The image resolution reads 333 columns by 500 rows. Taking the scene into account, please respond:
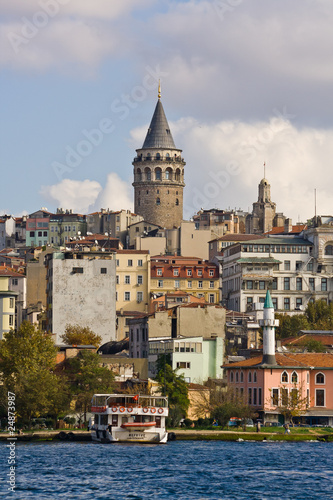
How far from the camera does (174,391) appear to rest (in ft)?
344

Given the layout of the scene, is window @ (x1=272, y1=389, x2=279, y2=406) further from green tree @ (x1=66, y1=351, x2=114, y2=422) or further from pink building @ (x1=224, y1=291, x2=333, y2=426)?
green tree @ (x1=66, y1=351, x2=114, y2=422)

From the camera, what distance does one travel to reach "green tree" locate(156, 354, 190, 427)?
102m

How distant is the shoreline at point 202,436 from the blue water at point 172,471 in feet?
8.01

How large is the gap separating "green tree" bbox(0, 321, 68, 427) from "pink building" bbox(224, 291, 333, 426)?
54.6ft

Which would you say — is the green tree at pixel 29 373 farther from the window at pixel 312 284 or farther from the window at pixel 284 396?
the window at pixel 312 284

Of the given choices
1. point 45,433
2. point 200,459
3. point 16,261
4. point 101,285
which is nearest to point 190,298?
point 101,285

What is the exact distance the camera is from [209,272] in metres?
170

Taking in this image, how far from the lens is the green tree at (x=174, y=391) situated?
102 meters

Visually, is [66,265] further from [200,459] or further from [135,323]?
[200,459]

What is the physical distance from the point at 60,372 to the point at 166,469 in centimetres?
3272

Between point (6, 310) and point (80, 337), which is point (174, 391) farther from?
point (6, 310)

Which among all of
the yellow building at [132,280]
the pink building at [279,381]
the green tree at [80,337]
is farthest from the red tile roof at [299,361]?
the yellow building at [132,280]

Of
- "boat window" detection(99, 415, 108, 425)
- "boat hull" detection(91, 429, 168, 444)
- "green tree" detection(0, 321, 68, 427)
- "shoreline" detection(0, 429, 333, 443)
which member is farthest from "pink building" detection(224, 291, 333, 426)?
"boat window" detection(99, 415, 108, 425)

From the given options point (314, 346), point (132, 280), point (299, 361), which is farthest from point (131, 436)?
point (132, 280)
